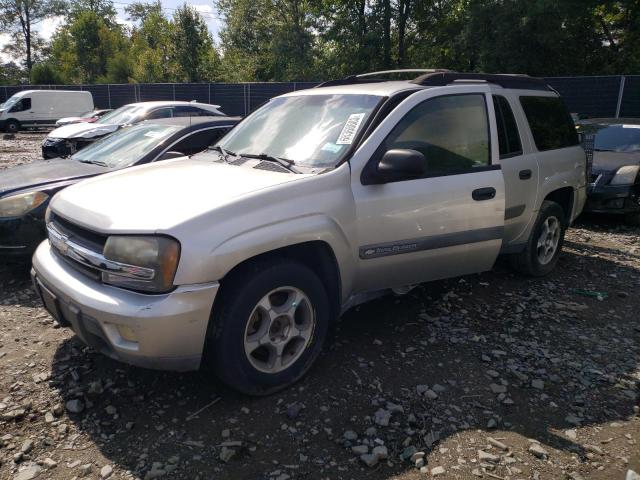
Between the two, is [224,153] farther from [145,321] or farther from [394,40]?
[394,40]

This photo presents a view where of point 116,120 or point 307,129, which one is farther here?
point 116,120

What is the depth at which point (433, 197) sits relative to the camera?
3623 millimetres

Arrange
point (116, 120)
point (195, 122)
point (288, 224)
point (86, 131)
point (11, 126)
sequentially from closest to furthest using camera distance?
Answer: point (288, 224), point (195, 122), point (86, 131), point (116, 120), point (11, 126)

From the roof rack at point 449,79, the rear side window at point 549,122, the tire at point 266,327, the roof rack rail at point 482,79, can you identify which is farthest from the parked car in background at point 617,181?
the tire at point 266,327

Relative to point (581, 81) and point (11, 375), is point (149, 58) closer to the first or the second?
point (581, 81)

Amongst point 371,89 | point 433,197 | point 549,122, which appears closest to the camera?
point 433,197

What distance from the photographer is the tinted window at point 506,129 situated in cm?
432

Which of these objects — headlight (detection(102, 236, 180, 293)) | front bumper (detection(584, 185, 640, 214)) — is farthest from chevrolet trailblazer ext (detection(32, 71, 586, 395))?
front bumper (detection(584, 185, 640, 214))

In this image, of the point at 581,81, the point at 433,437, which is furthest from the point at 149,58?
the point at 433,437

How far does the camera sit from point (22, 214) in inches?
178

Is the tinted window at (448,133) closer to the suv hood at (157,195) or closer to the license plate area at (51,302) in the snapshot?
the suv hood at (157,195)

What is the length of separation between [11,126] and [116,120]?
1719cm

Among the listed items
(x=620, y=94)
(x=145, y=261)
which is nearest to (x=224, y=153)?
(x=145, y=261)

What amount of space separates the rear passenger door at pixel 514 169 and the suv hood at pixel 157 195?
2047mm
